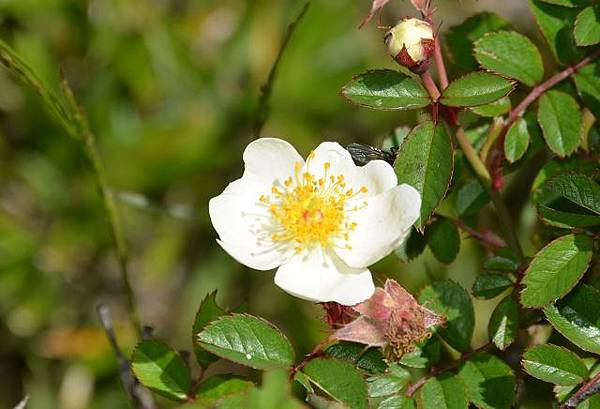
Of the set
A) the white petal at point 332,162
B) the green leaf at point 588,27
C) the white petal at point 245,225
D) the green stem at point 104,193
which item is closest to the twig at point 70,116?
the green stem at point 104,193

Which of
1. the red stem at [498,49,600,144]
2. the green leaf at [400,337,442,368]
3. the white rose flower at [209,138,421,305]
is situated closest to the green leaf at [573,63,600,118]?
the red stem at [498,49,600,144]

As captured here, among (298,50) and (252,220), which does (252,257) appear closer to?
(252,220)

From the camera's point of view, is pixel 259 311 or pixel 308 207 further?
pixel 259 311

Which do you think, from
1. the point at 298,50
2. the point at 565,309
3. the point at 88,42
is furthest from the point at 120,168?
the point at 565,309

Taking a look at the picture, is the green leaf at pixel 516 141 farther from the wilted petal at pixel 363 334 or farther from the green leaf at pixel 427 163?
the wilted petal at pixel 363 334

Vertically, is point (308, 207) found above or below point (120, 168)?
above

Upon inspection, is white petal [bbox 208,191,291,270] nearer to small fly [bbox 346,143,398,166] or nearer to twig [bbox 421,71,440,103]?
small fly [bbox 346,143,398,166]
